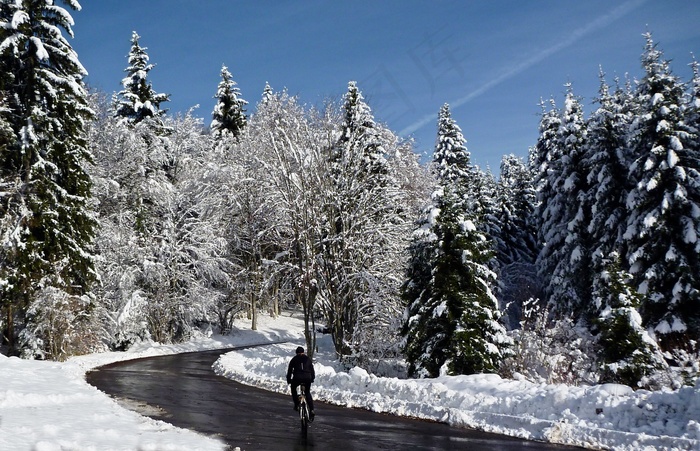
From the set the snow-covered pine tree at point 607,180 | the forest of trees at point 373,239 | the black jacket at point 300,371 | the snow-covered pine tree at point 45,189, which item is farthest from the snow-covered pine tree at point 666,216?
the snow-covered pine tree at point 45,189

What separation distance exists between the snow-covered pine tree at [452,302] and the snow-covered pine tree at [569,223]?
1235 cm

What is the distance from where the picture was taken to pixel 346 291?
81.0 ft

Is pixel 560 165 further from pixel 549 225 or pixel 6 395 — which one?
pixel 6 395

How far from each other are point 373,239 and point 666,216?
12.7 metres

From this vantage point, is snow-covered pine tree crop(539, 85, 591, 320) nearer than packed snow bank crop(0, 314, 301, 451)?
No

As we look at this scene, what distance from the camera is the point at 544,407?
36.3 feet

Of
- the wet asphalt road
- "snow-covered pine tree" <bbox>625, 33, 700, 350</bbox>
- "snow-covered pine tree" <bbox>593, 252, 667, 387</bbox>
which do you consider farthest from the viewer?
"snow-covered pine tree" <bbox>625, 33, 700, 350</bbox>

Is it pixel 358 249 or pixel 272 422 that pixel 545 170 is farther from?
pixel 272 422

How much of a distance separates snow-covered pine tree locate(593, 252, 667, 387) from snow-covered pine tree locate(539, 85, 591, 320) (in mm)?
13146

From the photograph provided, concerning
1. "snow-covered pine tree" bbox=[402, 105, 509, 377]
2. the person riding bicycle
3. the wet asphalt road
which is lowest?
the wet asphalt road

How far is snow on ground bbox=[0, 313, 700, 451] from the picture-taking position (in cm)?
883

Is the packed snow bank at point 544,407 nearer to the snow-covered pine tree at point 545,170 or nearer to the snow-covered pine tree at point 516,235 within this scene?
the snow-covered pine tree at point 545,170

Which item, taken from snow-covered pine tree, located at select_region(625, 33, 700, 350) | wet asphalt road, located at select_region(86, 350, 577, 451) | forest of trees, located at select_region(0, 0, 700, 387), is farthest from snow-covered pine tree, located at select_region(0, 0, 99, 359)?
snow-covered pine tree, located at select_region(625, 33, 700, 350)

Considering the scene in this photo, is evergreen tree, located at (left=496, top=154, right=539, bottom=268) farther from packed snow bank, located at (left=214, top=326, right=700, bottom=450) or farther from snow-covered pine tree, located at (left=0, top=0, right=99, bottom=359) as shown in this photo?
packed snow bank, located at (left=214, top=326, right=700, bottom=450)
